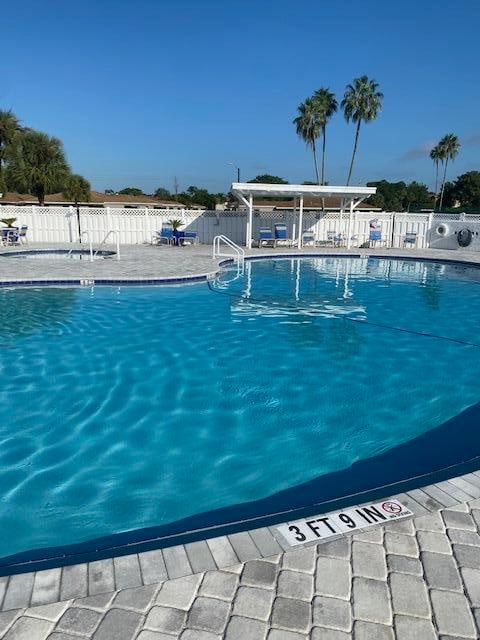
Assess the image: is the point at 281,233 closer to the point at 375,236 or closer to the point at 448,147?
the point at 375,236

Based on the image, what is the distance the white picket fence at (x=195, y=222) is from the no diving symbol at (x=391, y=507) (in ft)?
60.7

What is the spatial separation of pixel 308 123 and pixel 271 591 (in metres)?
34.9

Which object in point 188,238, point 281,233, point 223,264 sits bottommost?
point 223,264

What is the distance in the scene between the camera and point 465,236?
66.9 ft

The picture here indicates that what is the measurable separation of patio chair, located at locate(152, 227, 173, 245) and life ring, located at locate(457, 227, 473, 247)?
12.7 meters

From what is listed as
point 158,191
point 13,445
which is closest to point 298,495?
point 13,445

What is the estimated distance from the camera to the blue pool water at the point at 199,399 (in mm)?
3523

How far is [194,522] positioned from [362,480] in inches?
56.3

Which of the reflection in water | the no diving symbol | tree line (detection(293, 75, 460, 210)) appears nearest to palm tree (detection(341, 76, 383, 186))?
tree line (detection(293, 75, 460, 210))

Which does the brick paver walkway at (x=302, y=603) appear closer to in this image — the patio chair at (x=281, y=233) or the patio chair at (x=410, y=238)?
the patio chair at (x=281, y=233)

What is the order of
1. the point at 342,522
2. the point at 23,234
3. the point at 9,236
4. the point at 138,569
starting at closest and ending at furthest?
the point at 138,569 < the point at 342,522 < the point at 9,236 < the point at 23,234

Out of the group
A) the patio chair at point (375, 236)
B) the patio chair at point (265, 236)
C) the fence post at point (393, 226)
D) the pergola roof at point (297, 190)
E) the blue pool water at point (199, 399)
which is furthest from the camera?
the fence post at point (393, 226)

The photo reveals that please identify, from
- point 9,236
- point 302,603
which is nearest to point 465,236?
point 9,236

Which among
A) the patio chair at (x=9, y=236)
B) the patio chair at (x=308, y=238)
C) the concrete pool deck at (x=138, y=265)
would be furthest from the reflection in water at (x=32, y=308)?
the patio chair at (x=308, y=238)
